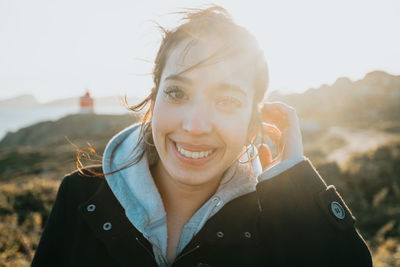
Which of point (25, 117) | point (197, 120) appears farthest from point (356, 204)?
point (25, 117)

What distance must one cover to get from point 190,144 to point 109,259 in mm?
936

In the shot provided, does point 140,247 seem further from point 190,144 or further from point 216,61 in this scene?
point 216,61

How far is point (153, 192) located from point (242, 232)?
67 cm

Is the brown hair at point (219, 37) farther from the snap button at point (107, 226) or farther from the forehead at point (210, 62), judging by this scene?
the snap button at point (107, 226)

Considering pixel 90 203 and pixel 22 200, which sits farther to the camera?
pixel 22 200

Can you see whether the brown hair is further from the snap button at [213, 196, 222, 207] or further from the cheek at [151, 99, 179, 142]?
the snap button at [213, 196, 222, 207]

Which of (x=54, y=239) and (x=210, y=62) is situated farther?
(x=54, y=239)

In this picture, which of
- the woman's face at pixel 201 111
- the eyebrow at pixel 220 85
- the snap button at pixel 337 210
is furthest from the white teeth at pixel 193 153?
the snap button at pixel 337 210

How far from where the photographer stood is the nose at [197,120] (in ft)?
4.94

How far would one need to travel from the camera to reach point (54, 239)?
5.61 feet

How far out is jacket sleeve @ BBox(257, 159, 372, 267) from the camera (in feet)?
4.90

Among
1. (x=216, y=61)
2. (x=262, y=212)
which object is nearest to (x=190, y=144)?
(x=216, y=61)

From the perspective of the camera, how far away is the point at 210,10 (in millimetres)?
1674

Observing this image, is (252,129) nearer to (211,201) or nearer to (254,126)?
(254,126)
